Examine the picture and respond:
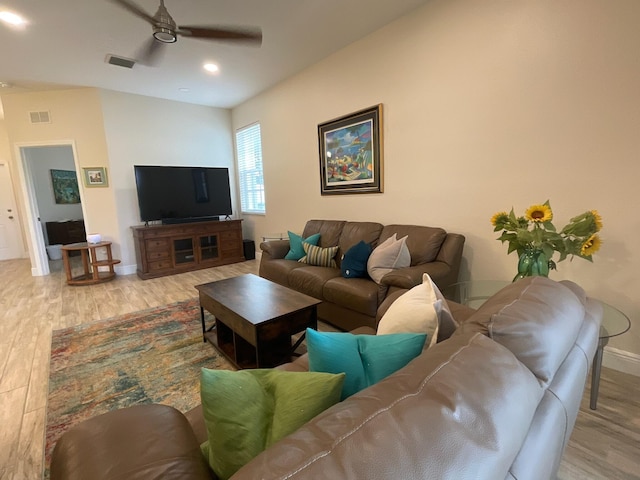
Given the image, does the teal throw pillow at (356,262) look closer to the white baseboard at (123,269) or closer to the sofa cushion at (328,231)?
the sofa cushion at (328,231)

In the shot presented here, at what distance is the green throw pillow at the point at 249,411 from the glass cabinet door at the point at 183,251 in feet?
15.0

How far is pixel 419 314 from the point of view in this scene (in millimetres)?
1073

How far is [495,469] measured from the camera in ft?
1.61

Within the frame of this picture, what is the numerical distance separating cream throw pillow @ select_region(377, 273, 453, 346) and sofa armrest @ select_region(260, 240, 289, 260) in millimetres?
2601

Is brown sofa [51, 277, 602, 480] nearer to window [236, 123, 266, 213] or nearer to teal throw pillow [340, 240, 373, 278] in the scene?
teal throw pillow [340, 240, 373, 278]

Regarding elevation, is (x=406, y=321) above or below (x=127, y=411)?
above

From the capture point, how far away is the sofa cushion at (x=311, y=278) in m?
2.79

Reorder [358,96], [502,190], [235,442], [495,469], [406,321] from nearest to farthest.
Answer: [495,469] < [235,442] < [406,321] < [502,190] < [358,96]

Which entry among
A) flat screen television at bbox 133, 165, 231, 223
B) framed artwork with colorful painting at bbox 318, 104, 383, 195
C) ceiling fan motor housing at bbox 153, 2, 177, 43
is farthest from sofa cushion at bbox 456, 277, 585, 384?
flat screen television at bbox 133, 165, 231, 223

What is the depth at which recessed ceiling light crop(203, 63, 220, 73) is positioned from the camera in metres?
3.70

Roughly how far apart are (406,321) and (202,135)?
549 centimetres

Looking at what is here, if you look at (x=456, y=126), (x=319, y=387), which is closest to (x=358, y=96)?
(x=456, y=126)

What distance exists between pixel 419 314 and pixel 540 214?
1.16 metres

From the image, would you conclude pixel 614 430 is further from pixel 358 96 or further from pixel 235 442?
pixel 358 96
